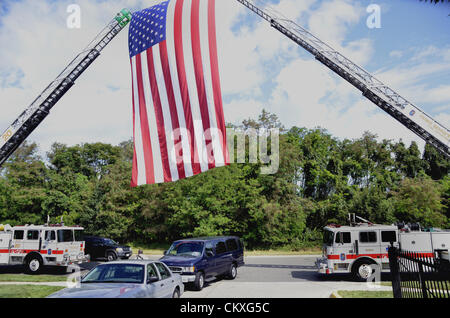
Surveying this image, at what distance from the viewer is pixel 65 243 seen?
52.2 feet

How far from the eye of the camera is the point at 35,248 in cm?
1561

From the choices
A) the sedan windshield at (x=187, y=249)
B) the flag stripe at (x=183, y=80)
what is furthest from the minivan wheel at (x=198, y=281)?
the flag stripe at (x=183, y=80)

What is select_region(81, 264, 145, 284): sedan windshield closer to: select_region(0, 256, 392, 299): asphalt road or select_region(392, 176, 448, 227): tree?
select_region(0, 256, 392, 299): asphalt road

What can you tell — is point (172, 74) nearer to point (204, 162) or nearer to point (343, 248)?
point (204, 162)

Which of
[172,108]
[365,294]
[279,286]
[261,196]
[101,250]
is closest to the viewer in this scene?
[365,294]

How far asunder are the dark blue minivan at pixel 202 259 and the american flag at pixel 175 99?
337cm

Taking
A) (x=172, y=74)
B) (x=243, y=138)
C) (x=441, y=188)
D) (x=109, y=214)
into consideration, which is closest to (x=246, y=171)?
(x=243, y=138)

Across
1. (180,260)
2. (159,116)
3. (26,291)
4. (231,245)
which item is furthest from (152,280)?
(231,245)

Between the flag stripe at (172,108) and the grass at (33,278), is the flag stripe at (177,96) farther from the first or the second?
the grass at (33,278)

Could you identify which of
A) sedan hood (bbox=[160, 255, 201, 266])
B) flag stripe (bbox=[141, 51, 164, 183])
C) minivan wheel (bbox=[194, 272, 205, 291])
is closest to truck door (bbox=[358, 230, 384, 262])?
minivan wheel (bbox=[194, 272, 205, 291])

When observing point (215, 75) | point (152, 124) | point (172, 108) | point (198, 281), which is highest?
point (215, 75)

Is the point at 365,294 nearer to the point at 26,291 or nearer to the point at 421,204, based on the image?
the point at 26,291

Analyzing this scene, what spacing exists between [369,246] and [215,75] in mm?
9501

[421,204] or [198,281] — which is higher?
[421,204]
